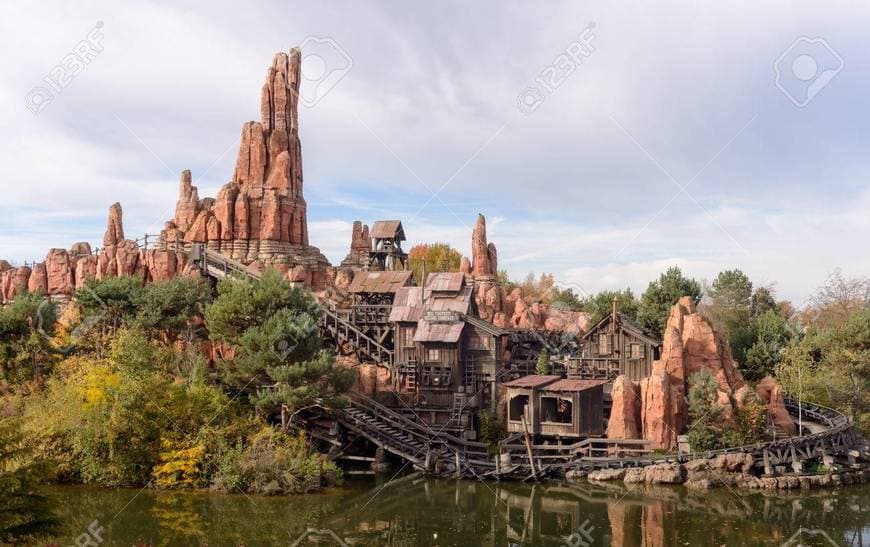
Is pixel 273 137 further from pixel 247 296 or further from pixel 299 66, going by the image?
pixel 247 296

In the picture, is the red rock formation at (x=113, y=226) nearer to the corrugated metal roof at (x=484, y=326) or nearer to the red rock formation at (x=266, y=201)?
the red rock formation at (x=266, y=201)

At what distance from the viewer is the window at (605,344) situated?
1603 inches

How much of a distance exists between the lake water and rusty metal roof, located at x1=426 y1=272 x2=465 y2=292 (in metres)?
12.9

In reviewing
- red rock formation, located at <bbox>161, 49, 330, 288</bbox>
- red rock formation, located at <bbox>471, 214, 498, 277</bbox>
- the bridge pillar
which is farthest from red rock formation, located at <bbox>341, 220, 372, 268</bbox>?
the bridge pillar

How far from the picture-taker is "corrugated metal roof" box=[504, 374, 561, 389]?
35.4m

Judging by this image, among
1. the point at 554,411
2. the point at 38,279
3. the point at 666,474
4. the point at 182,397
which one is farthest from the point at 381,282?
the point at 38,279

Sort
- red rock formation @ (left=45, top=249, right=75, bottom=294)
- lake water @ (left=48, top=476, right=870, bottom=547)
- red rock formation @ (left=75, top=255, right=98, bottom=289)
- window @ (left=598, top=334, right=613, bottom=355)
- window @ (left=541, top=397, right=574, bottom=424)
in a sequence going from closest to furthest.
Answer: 1. lake water @ (left=48, top=476, right=870, bottom=547)
2. window @ (left=541, top=397, right=574, bottom=424)
3. window @ (left=598, top=334, right=613, bottom=355)
4. red rock formation @ (left=75, top=255, right=98, bottom=289)
5. red rock formation @ (left=45, top=249, right=75, bottom=294)

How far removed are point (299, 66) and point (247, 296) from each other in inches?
1414

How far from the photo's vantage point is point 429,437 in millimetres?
35438

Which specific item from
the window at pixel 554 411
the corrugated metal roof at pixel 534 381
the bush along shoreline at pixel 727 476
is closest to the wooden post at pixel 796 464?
the bush along shoreline at pixel 727 476

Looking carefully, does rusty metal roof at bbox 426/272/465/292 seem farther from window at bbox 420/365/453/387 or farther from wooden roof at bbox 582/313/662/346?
wooden roof at bbox 582/313/662/346

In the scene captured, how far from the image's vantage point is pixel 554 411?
37156 millimetres

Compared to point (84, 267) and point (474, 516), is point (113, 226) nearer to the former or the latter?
point (84, 267)

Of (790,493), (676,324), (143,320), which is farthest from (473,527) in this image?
(143,320)
